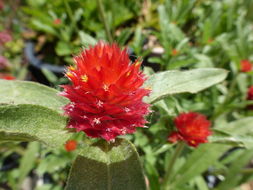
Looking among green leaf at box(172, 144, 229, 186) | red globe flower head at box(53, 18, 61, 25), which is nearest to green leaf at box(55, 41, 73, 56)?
red globe flower head at box(53, 18, 61, 25)

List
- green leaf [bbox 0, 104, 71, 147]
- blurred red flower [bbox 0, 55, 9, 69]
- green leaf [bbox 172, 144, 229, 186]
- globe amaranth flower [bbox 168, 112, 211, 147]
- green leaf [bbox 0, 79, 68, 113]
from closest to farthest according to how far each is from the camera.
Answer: green leaf [bbox 0, 104, 71, 147], green leaf [bbox 0, 79, 68, 113], globe amaranth flower [bbox 168, 112, 211, 147], green leaf [bbox 172, 144, 229, 186], blurred red flower [bbox 0, 55, 9, 69]

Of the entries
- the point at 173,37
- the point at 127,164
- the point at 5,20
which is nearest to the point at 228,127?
the point at 173,37

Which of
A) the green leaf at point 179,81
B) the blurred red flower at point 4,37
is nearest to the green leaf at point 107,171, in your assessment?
the green leaf at point 179,81

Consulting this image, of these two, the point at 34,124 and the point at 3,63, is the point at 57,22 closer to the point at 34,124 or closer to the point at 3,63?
the point at 3,63

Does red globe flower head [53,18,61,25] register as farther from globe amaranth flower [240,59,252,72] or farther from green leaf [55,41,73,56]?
globe amaranth flower [240,59,252,72]

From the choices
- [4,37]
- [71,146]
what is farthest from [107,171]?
[4,37]

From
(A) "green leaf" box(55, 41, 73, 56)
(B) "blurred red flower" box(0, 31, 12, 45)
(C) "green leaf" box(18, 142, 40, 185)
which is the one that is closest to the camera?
(C) "green leaf" box(18, 142, 40, 185)

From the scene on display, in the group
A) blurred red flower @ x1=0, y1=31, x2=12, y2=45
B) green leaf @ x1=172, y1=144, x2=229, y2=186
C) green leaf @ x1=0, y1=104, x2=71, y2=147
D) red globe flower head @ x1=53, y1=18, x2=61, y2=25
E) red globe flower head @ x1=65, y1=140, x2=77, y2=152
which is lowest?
green leaf @ x1=172, y1=144, x2=229, y2=186

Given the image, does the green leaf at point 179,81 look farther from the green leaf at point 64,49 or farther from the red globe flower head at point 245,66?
the green leaf at point 64,49
